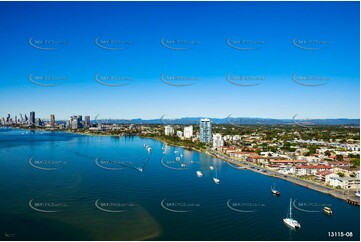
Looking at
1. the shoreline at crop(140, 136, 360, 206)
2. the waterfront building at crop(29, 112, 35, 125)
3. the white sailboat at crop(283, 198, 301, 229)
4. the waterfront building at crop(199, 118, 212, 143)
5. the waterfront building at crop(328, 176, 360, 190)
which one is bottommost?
the white sailboat at crop(283, 198, 301, 229)

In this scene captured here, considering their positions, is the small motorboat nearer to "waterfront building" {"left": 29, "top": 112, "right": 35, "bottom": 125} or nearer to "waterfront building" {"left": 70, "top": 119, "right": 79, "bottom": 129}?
"waterfront building" {"left": 70, "top": 119, "right": 79, "bottom": 129}

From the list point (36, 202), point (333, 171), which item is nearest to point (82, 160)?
point (36, 202)

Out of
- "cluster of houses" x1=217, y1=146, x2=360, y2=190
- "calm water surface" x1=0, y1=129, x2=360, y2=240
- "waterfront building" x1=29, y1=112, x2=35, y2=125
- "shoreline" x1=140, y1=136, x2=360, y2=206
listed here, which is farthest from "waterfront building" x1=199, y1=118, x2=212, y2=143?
"waterfront building" x1=29, y1=112, x2=35, y2=125

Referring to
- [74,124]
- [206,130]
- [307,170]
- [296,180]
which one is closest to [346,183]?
[296,180]

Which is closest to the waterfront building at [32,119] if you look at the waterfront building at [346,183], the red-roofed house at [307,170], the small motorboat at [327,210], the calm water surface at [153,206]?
the calm water surface at [153,206]

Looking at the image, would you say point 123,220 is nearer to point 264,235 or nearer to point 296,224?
point 264,235

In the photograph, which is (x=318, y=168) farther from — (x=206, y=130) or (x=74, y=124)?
(x=74, y=124)
